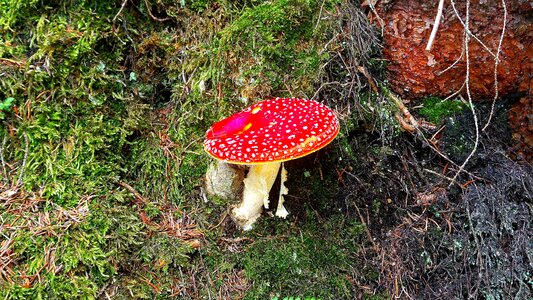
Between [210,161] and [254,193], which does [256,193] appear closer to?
[254,193]

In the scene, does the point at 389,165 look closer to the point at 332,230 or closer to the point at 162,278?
the point at 332,230

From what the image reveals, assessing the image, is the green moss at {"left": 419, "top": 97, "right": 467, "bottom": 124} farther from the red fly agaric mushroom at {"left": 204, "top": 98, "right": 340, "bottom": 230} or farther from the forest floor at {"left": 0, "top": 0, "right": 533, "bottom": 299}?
the red fly agaric mushroom at {"left": 204, "top": 98, "right": 340, "bottom": 230}

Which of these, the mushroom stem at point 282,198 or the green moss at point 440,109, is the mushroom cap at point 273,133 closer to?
the mushroom stem at point 282,198

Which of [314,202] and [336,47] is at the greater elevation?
[336,47]

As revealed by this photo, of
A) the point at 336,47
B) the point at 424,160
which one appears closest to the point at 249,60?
the point at 336,47

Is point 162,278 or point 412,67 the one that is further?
point 412,67

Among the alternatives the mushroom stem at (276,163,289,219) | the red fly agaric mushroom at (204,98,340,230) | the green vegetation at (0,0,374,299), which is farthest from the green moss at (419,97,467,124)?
the mushroom stem at (276,163,289,219)

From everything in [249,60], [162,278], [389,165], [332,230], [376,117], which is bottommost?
[162,278]
